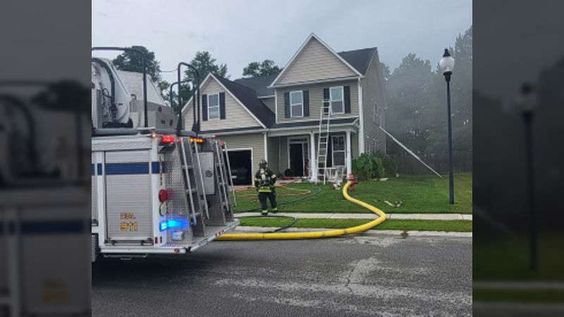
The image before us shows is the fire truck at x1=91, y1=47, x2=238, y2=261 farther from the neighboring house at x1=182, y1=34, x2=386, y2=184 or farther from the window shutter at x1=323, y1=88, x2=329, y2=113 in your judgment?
the window shutter at x1=323, y1=88, x2=329, y2=113

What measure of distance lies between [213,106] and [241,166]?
12.0 ft

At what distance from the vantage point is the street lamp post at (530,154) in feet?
3.32

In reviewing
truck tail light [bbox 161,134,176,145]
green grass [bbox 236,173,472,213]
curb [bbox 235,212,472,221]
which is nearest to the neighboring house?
green grass [bbox 236,173,472,213]

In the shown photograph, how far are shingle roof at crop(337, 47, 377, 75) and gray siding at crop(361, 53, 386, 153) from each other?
461 millimetres

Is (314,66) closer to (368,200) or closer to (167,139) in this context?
(368,200)

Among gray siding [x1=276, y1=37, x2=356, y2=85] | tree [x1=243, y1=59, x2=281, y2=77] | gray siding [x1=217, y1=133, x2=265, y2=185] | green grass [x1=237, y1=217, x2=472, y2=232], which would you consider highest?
tree [x1=243, y1=59, x2=281, y2=77]

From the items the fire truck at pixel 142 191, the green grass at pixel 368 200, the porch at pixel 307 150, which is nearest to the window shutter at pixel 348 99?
the porch at pixel 307 150

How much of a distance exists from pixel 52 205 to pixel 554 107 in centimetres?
117

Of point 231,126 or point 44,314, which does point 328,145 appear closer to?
point 231,126

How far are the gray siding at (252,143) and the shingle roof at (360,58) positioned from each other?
5.99 m

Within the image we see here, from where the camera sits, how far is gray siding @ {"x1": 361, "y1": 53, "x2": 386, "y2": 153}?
23.5 meters

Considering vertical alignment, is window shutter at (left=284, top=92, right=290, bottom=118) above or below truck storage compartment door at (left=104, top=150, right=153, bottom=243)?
above

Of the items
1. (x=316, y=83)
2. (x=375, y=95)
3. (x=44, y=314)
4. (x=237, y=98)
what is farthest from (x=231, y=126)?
(x=44, y=314)

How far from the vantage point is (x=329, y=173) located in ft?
71.8
